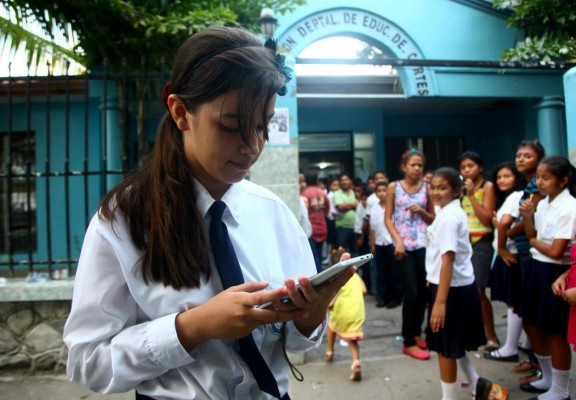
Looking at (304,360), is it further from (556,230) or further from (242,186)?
(242,186)

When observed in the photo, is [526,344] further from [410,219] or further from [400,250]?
[410,219]

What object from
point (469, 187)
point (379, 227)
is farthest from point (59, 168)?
point (469, 187)

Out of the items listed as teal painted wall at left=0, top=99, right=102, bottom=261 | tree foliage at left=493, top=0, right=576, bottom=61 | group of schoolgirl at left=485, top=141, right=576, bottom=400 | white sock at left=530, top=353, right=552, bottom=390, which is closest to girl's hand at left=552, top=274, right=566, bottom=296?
group of schoolgirl at left=485, top=141, right=576, bottom=400

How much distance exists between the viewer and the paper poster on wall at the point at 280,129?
414 cm

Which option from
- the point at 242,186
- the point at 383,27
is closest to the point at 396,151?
the point at 383,27

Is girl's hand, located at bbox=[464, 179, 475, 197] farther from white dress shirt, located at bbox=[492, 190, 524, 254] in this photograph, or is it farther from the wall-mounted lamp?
the wall-mounted lamp

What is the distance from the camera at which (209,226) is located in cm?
125

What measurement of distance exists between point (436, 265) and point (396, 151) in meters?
9.16

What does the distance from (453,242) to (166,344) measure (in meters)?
2.40

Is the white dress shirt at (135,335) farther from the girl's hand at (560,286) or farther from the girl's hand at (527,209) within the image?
the girl's hand at (527,209)

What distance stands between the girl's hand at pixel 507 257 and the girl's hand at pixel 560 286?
871 mm

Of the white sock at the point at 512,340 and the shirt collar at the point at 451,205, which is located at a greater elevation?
the shirt collar at the point at 451,205

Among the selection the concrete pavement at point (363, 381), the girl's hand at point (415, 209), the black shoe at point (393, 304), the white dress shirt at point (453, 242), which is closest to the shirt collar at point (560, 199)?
the white dress shirt at point (453, 242)

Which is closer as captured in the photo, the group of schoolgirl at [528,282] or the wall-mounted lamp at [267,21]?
the group of schoolgirl at [528,282]
